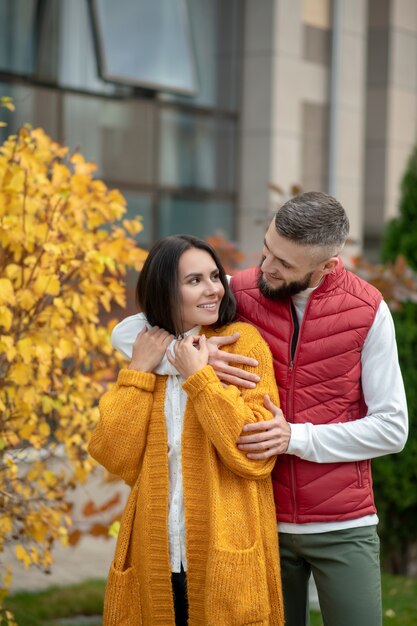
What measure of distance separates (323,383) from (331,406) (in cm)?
7

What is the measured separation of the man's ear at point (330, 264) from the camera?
2912mm

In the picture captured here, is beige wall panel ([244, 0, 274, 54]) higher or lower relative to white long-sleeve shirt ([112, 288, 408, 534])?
higher

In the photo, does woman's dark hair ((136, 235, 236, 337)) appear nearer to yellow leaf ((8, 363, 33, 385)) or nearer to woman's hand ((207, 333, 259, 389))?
woman's hand ((207, 333, 259, 389))

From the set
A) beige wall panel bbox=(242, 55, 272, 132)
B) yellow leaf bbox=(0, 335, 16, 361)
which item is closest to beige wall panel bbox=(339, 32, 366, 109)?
beige wall panel bbox=(242, 55, 272, 132)

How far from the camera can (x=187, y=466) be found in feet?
9.60

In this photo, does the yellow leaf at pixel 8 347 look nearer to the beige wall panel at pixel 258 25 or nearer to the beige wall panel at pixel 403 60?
the beige wall panel at pixel 258 25

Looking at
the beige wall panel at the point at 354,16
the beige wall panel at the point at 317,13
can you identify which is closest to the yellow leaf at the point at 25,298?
the beige wall panel at the point at 317,13

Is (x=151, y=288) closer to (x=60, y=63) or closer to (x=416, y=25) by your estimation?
(x=60, y=63)

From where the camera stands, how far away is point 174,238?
2996mm

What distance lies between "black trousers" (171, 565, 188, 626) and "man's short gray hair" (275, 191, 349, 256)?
1.02m

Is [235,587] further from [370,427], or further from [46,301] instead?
[46,301]

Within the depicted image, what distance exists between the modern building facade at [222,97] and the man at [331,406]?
485cm

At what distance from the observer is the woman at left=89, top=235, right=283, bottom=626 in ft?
9.31

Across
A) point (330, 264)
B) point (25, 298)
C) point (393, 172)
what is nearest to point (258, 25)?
point (393, 172)
